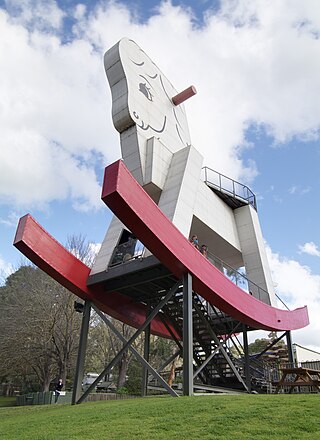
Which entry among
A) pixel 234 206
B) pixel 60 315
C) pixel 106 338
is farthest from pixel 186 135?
pixel 106 338

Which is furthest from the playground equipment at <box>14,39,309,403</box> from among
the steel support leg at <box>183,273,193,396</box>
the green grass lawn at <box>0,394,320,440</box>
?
the green grass lawn at <box>0,394,320,440</box>

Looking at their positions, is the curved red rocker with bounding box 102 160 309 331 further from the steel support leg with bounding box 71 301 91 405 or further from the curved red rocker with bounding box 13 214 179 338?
the steel support leg with bounding box 71 301 91 405

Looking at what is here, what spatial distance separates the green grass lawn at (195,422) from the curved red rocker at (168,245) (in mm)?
3839

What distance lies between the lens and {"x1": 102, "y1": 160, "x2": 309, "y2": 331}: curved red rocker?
31.7ft

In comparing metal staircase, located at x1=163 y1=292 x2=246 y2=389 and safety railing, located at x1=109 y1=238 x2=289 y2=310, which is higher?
safety railing, located at x1=109 y1=238 x2=289 y2=310

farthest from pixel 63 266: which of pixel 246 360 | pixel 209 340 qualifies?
pixel 246 360

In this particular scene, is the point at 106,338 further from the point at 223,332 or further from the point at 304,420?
the point at 304,420

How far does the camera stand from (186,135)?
18266 millimetres

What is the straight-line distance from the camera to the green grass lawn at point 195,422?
557 centimetres

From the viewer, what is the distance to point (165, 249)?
1077 centimetres

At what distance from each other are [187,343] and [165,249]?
2.66m

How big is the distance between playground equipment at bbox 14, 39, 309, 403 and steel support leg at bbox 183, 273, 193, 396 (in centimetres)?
3

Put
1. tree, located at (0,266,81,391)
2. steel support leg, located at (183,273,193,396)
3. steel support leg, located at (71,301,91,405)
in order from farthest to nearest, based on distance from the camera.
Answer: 1. tree, located at (0,266,81,391)
2. steel support leg, located at (71,301,91,405)
3. steel support leg, located at (183,273,193,396)

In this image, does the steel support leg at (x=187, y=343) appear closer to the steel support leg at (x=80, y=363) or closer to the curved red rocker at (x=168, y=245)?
the curved red rocker at (x=168, y=245)
